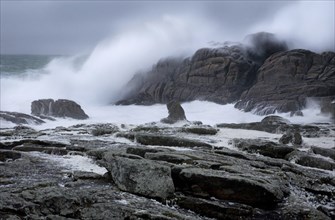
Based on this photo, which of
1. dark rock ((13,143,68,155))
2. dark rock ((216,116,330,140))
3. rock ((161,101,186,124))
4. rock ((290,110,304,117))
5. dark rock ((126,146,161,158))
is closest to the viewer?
dark rock ((126,146,161,158))

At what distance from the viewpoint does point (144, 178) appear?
8750 mm

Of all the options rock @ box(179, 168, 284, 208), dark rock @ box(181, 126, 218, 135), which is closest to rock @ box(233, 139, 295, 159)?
dark rock @ box(181, 126, 218, 135)

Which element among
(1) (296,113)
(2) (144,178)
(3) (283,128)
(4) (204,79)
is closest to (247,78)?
(4) (204,79)

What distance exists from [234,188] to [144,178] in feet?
6.52

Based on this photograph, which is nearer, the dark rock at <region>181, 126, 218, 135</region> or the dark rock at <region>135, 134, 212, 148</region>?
the dark rock at <region>135, 134, 212, 148</region>

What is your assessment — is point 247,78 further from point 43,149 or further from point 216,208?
point 216,208

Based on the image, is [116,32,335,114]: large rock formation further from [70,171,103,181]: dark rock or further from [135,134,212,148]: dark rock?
[70,171,103,181]: dark rock

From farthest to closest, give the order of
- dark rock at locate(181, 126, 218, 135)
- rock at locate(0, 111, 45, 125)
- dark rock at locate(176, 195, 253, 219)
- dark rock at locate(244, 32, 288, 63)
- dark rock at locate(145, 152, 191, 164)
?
1. dark rock at locate(244, 32, 288, 63)
2. rock at locate(0, 111, 45, 125)
3. dark rock at locate(181, 126, 218, 135)
4. dark rock at locate(145, 152, 191, 164)
5. dark rock at locate(176, 195, 253, 219)

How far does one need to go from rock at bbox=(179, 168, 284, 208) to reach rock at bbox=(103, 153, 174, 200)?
537 millimetres

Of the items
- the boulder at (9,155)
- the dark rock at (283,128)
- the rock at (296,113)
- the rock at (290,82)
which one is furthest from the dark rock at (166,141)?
the rock at (290,82)

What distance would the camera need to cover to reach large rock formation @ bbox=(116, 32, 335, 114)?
3353cm

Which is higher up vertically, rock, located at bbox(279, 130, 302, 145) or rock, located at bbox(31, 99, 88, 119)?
rock, located at bbox(31, 99, 88, 119)

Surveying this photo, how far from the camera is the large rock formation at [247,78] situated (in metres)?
33.5

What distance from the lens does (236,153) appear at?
1346 centimetres
